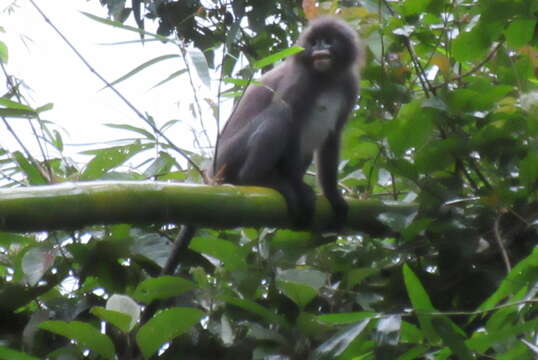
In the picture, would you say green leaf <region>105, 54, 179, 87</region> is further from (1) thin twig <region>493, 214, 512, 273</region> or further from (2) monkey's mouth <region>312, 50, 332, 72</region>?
(2) monkey's mouth <region>312, 50, 332, 72</region>

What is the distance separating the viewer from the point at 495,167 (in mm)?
4004

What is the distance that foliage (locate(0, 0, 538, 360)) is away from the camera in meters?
3.20

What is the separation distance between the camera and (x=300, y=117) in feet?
17.7

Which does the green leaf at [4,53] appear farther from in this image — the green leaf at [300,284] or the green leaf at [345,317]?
the green leaf at [345,317]

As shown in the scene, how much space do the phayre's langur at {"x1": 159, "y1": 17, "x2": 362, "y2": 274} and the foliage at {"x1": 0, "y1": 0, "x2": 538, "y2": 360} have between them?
28.4 inches

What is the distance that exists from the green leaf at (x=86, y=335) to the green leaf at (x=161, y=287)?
9.9 inches

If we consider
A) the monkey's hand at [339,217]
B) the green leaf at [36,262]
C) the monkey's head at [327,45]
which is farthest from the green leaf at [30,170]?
the monkey's head at [327,45]

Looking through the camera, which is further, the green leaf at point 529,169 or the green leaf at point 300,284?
the green leaf at point 529,169

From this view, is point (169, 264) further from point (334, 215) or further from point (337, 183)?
point (337, 183)

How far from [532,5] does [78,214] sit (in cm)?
199

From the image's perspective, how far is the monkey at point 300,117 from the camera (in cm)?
507

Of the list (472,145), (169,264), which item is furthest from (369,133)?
(169,264)

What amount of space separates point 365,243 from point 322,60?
1.87 m

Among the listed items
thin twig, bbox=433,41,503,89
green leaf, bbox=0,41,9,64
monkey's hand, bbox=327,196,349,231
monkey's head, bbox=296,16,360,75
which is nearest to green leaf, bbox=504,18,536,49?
thin twig, bbox=433,41,503,89
